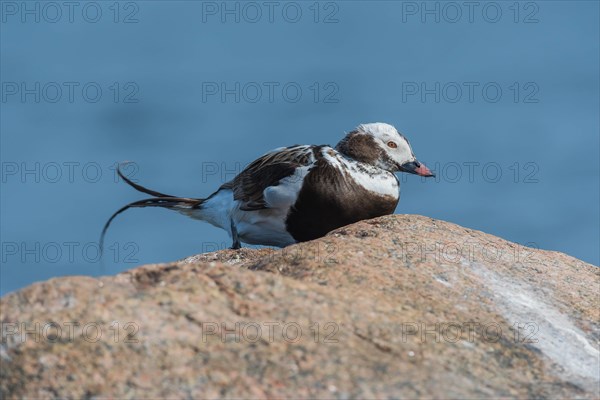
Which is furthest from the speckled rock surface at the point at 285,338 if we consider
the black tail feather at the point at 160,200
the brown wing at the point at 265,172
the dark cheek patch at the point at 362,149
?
the black tail feather at the point at 160,200

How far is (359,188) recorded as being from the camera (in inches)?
368

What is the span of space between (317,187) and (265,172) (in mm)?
820

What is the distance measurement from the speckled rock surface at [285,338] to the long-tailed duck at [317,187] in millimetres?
2630

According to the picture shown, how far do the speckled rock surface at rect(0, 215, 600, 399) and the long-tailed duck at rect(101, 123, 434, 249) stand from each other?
2630mm

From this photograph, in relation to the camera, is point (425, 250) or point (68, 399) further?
point (425, 250)

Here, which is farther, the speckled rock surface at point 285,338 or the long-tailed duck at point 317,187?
the long-tailed duck at point 317,187

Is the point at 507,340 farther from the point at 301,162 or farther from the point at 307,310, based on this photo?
the point at 301,162

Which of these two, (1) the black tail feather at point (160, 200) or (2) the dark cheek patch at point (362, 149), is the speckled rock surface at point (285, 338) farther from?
(1) the black tail feather at point (160, 200)

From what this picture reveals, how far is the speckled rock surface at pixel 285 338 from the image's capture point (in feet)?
16.3

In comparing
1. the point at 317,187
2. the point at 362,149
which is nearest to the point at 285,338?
the point at 317,187

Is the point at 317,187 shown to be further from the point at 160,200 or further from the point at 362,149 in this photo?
the point at 160,200

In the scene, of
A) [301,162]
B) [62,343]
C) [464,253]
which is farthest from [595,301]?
[62,343]

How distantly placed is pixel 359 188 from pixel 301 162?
2.15 feet

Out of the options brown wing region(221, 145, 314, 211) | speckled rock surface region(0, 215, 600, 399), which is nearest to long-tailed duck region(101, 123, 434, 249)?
brown wing region(221, 145, 314, 211)
